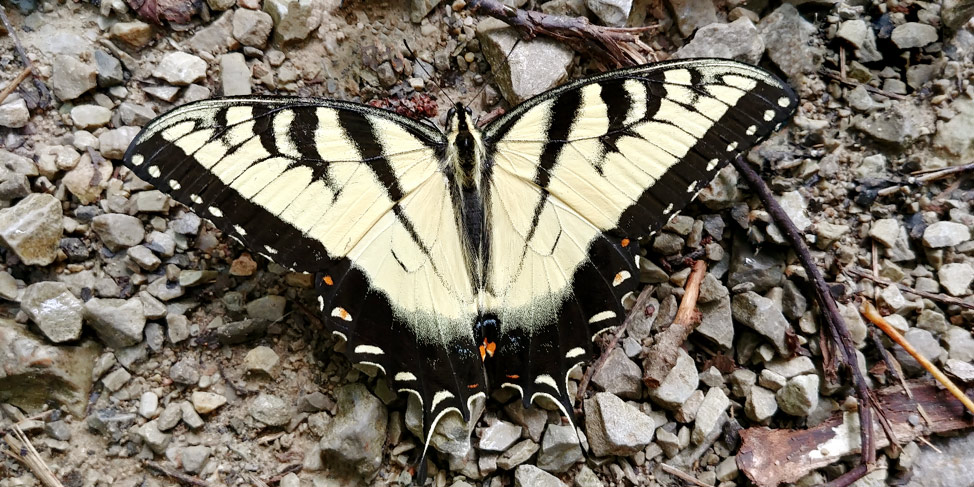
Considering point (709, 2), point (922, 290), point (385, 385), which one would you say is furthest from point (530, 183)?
point (922, 290)

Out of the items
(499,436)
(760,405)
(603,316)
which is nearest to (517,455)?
(499,436)

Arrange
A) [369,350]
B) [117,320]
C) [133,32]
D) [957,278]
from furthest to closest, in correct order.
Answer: [133,32] → [957,278] → [117,320] → [369,350]

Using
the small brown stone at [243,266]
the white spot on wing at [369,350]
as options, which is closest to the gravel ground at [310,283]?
the small brown stone at [243,266]

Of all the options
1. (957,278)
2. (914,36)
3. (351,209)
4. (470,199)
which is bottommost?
(351,209)

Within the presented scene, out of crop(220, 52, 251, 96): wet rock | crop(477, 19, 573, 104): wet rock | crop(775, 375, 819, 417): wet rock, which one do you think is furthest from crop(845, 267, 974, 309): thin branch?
crop(220, 52, 251, 96): wet rock

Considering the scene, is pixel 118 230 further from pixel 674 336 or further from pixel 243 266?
pixel 674 336

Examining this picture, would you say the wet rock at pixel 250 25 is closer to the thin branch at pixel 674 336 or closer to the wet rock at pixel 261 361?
the wet rock at pixel 261 361

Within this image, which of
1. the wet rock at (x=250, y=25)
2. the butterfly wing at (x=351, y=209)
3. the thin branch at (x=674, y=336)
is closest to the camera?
the butterfly wing at (x=351, y=209)
